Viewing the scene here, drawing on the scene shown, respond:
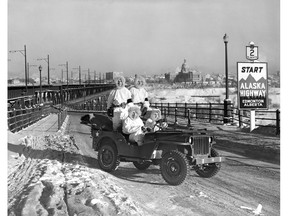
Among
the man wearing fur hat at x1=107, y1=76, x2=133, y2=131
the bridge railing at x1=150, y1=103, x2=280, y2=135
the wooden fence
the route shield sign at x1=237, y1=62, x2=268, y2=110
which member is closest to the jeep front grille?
the man wearing fur hat at x1=107, y1=76, x2=133, y2=131

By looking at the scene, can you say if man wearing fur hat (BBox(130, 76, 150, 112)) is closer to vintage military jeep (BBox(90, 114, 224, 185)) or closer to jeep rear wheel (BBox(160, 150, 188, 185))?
vintage military jeep (BBox(90, 114, 224, 185))

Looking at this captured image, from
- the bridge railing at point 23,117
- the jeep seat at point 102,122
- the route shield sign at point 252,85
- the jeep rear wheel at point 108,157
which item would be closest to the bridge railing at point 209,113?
the route shield sign at point 252,85

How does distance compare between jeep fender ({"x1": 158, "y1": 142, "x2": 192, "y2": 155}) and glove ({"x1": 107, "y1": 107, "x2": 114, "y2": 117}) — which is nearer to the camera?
jeep fender ({"x1": 158, "y1": 142, "x2": 192, "y2": 155})

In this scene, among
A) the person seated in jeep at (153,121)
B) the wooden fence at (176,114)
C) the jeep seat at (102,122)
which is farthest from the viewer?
the wooden fence at (176,114)

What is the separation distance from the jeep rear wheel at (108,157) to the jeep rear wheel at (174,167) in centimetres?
131

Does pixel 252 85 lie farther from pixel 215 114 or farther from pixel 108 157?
pixel 108 157

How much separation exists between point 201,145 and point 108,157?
2113 mm

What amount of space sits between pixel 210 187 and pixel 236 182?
2.16ft

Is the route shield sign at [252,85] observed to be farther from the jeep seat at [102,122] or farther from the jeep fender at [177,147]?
the jeep fender at [177,147]

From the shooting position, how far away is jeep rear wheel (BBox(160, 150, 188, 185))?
19.6 ft

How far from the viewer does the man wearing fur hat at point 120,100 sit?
23.0ft

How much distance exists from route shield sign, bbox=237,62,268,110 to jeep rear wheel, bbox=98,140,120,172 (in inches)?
260

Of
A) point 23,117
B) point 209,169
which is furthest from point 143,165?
point 23,117
